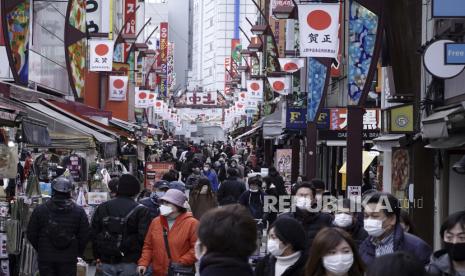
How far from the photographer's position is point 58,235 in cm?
961

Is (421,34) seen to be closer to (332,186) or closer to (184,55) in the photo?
(332,186)

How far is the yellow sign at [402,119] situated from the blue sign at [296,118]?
11739 millimetres

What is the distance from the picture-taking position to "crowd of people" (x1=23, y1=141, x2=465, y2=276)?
469 centimetres

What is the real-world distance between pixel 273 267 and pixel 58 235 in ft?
12.9

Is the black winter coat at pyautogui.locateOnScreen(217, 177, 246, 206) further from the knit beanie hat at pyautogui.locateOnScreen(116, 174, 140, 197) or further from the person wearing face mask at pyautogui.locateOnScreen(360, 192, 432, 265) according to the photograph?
the person wearing face mask at pyautogui.locateOnScreen(360, 192, 432, 265)

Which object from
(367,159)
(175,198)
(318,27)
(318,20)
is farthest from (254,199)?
(175,198)

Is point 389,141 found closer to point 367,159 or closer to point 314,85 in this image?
point 367,159

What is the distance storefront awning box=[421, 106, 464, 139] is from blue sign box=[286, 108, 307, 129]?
1424cm

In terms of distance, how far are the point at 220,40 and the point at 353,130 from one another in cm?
11070

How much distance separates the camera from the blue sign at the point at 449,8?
10.3 meters

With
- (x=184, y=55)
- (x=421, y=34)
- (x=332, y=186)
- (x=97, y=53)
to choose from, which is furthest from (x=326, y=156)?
(x=184, y=55)

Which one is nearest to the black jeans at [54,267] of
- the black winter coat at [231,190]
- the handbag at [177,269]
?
the handbag at [177,269]

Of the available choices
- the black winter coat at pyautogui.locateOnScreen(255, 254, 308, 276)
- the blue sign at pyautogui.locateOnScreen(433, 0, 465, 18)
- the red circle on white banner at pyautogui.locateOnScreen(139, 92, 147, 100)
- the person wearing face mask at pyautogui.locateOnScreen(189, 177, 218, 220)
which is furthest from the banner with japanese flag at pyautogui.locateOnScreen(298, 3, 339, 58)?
the red circle on white banner at pyautogui.locateOnScreen(139, 92, 147, 100)

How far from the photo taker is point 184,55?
165250 mm
